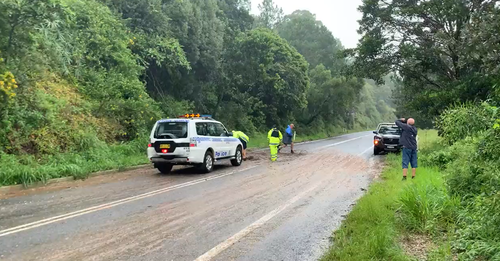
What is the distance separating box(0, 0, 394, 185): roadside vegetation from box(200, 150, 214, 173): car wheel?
3.27 meters

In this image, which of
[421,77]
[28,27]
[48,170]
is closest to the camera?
[48,170]

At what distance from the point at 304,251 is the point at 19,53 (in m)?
11.3

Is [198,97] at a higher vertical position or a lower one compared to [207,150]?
higher

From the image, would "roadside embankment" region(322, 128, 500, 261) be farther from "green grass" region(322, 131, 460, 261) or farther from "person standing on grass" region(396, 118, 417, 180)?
"person standing on grass" region(396, 118, 417, 180)

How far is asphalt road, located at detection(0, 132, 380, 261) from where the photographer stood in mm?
4875

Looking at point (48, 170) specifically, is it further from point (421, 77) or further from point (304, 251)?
point (421, 77)

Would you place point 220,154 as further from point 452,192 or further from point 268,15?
point 268,15

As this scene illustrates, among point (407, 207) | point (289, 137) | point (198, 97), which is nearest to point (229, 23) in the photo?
point (198, 97)

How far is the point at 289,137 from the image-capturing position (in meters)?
20.5

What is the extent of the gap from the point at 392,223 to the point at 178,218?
140 inches

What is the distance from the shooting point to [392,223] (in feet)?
19.2

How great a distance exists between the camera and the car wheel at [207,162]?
12.5 m

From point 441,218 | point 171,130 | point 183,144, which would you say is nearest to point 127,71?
point 171,130

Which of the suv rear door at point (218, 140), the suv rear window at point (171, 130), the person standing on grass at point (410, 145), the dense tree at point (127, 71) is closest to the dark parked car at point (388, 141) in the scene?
the person standing on grass at point (410, 145)
